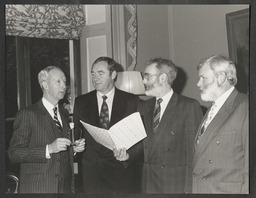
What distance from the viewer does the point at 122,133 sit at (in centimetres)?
206

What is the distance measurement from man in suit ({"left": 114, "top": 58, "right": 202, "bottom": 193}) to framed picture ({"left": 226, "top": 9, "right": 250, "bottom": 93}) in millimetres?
282

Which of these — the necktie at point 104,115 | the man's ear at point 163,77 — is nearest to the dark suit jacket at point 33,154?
the necktie at point 104,115

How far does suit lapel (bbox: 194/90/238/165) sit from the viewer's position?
200 cm

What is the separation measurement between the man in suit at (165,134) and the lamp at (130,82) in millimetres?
44

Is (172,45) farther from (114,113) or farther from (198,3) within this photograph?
(114,113)

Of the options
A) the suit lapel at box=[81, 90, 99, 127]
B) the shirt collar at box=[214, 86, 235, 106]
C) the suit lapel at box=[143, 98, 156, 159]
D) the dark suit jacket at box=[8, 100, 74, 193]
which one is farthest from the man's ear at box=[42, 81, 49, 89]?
the shirt collar at box=[214, 86, 235, 106]

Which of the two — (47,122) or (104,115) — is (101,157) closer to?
(104,115)

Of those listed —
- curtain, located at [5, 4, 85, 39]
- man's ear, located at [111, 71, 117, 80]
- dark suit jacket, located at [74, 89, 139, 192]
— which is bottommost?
dark suit jacket, located at [74, 89, 139, 192]

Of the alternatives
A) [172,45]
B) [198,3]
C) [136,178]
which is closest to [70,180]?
[136,178]

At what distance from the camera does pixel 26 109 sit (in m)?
2.09

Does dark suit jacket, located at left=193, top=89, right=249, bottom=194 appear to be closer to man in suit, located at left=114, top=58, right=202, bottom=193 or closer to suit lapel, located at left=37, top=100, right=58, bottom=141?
man in suit, located at left=114, top=58, right=202, bottom=193

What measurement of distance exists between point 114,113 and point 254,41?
87 cm

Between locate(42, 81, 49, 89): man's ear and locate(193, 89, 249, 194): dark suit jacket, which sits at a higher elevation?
A: locate(42, 81, 49, 89): man's ear

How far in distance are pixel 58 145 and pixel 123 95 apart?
0.46 metres
